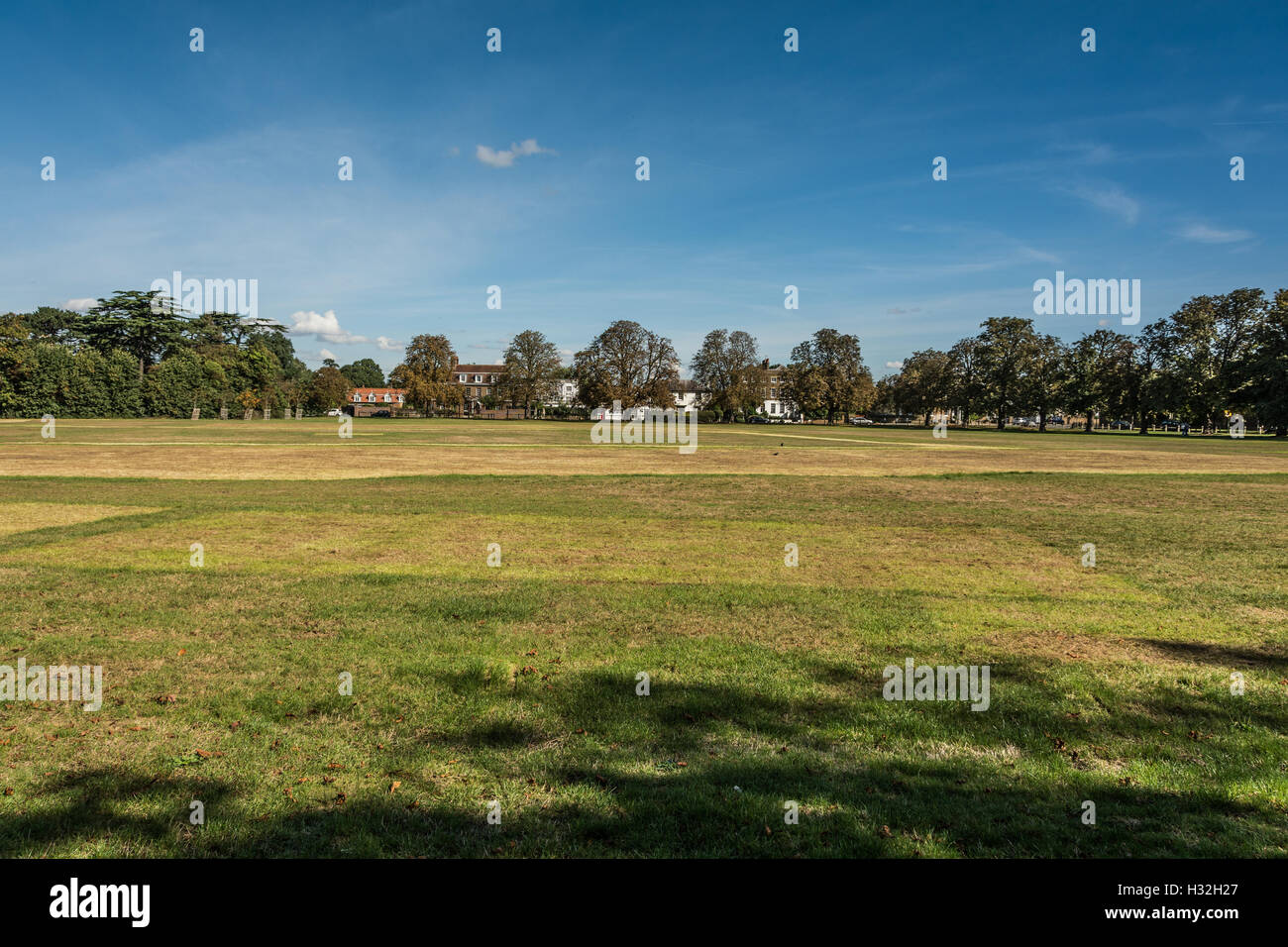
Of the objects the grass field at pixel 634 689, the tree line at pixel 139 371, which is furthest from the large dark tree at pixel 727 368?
the grass field at pixel 634 689

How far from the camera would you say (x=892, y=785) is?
4.75m

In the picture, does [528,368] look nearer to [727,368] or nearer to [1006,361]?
[727,368]

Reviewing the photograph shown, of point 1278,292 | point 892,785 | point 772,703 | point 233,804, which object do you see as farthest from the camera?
point 1278,292

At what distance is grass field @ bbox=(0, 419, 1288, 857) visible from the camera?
4.23 m

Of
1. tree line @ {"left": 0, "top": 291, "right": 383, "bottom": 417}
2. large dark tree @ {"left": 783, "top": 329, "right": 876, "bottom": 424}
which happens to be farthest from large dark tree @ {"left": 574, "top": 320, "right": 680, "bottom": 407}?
tree line @ {"left": 0, "top": 291, "right": 383, "bottom": 417}

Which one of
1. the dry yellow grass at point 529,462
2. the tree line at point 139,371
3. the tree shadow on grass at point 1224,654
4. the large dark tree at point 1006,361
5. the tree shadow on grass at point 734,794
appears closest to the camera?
the tree shadow on grass at point 734,794

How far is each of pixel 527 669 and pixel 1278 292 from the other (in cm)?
10815

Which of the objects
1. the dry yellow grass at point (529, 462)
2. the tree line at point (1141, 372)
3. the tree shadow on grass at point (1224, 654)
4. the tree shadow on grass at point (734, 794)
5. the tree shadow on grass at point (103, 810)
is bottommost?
the tree shadow on grass at point (1224, 654)

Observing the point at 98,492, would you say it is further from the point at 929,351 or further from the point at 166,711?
the point at 929,351

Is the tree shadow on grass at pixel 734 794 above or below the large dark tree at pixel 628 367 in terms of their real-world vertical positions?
below

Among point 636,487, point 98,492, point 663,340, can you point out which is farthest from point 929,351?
point 98,492

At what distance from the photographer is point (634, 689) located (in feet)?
21.0

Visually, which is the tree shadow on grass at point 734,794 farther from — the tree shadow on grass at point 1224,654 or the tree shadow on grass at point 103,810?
the tree shadow on grass at point 1224,654

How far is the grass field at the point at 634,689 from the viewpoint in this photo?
423 cm
